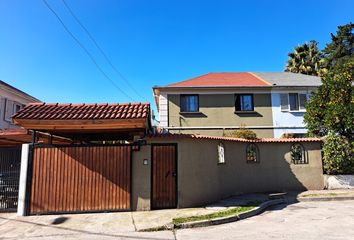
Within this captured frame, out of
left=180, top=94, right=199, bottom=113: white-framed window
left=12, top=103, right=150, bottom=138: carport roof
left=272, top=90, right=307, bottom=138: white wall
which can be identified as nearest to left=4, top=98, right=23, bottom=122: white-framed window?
left=180, top=94, right=199, bottom=113: white-framed window

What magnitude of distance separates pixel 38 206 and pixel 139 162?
368 cm

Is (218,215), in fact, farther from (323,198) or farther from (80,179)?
(323,198)

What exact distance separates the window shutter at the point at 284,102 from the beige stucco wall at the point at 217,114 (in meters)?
0.90

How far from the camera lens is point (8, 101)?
20.7 metres

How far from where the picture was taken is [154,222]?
8.09 m

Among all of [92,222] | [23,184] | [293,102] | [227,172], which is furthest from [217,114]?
[23,184]

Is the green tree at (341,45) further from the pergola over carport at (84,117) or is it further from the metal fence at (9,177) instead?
the metal fence at (9,177)

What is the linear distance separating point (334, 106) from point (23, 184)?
45.8 feet

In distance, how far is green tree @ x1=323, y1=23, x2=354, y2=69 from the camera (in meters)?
36.4

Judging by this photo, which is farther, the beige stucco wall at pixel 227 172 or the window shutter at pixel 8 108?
the window shutter at pixel 8 108

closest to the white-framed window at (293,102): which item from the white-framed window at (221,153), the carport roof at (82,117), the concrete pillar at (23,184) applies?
the white-framed window at (221,153)

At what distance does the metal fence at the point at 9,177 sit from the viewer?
987 cm

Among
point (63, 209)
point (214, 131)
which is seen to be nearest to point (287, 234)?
point (63, 209)

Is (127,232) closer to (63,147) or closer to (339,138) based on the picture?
(63,147)
